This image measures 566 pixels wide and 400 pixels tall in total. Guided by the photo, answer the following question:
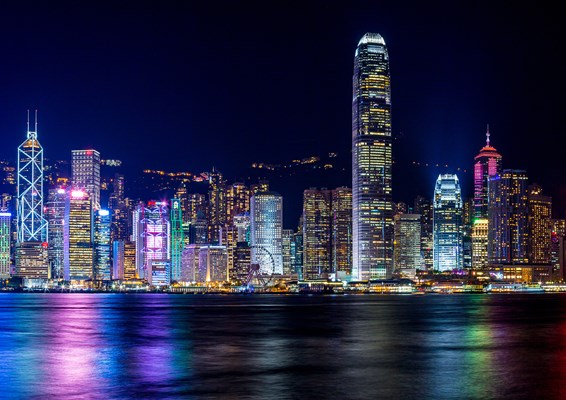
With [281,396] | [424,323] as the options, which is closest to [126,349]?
[281,396]

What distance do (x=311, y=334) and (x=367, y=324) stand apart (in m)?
14.9

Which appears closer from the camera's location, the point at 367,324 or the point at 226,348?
the point at 226,348

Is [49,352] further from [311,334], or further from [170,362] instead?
[311,334]

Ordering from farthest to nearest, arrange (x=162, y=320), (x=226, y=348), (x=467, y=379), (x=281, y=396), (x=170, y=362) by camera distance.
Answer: (x=162, y=320), (x=226, y=348), (x=170, y=362), (x=467, y=379), (x=281, y=396)

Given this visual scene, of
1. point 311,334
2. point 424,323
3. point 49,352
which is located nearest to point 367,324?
point 424,323

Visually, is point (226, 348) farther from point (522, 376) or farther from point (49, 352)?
point (522, 376)

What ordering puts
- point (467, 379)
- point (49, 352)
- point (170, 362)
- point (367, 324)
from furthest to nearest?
point (367, 324), point (49, 352), point (170, 362), point (467, 379)

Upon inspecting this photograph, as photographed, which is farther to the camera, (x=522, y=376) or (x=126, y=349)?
(x=126, y=349)

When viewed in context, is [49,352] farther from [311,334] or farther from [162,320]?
[162,320]

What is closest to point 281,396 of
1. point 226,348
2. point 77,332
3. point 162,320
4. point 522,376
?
point 522,376

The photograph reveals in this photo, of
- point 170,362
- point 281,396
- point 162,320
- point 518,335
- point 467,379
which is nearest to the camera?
point 281,396

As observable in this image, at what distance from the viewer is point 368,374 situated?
4759 centimetres

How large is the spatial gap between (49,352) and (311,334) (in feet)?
82.1

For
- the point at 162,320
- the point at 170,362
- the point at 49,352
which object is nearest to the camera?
the point at 170,362
